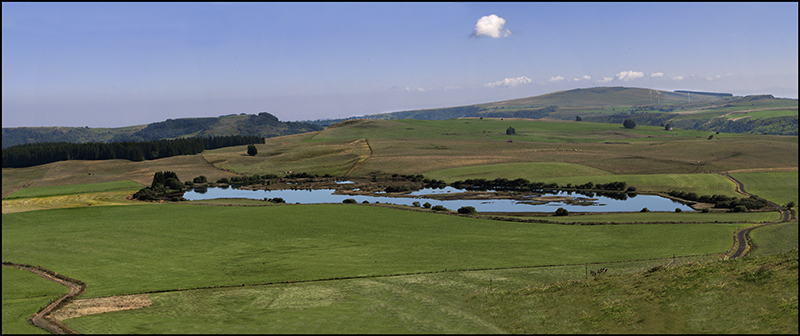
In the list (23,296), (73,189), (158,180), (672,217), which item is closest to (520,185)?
(672,217)

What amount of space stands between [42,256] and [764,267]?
162 feet

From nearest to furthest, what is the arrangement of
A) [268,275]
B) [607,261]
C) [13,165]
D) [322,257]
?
[268,275], [607,261], [322,257], [13,165]

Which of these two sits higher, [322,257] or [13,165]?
[13,165]

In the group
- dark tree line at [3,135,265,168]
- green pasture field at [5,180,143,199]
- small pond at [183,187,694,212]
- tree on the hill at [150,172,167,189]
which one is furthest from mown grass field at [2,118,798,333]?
dark tree line at [3,135,265,168]

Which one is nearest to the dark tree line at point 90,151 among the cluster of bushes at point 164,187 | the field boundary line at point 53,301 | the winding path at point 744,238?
the cluster of bushes at point 164,187

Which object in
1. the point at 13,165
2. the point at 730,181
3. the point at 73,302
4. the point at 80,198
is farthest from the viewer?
the point at 13,165

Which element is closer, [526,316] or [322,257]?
[526,316]

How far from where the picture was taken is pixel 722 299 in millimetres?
20078

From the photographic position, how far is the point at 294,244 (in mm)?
45250

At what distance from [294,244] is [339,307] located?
2162cm

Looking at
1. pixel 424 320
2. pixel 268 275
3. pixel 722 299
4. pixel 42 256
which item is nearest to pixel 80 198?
pixel 42 256

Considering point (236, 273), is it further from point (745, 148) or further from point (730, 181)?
point (745, 148)

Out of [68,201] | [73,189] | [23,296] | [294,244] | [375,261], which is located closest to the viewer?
[23,296]

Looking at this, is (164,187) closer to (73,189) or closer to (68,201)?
(73,189)
